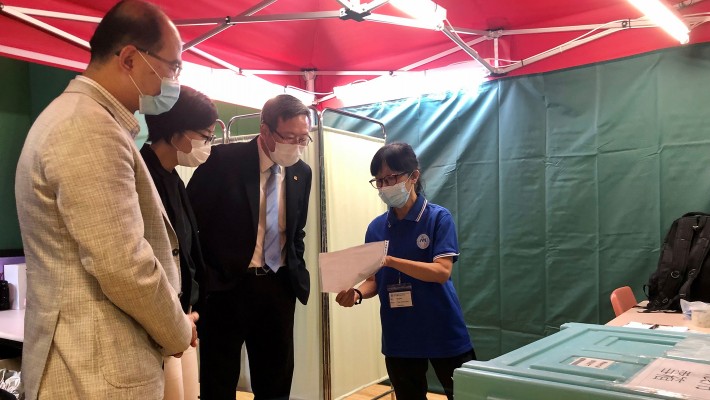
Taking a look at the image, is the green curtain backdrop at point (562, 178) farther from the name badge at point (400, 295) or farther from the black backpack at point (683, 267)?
the name badge at point (400, 295)

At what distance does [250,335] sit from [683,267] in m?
2.22

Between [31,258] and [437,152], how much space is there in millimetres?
3055

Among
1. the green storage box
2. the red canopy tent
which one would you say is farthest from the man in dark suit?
the green storage box

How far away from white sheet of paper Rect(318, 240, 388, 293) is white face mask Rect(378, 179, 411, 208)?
0.31 meters

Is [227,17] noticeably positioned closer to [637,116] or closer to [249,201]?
[249,201]

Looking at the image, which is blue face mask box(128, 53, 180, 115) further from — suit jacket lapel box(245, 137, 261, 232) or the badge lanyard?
the badge lanyard

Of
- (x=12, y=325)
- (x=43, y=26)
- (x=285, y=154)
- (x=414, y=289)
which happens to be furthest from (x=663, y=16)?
(x=12, y=325)

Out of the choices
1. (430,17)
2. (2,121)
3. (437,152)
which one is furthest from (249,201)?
(2,121)

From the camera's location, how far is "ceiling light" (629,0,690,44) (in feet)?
7.39

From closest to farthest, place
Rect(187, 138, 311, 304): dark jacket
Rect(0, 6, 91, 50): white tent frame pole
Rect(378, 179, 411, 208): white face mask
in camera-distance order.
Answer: Rect(187, 138, 311, 304): dark jacket, Rect(378, 179, 411, 208): white face mask, Rect(0, 6, 91, 50): white tent frame pole

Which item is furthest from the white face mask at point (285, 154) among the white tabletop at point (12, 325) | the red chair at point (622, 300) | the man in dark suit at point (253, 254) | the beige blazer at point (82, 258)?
the red chair at point (622, 300)

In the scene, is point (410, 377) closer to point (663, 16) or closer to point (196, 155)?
point (196, 155)

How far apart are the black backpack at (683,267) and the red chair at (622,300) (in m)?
0.09

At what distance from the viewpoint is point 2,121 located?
4.02 m
